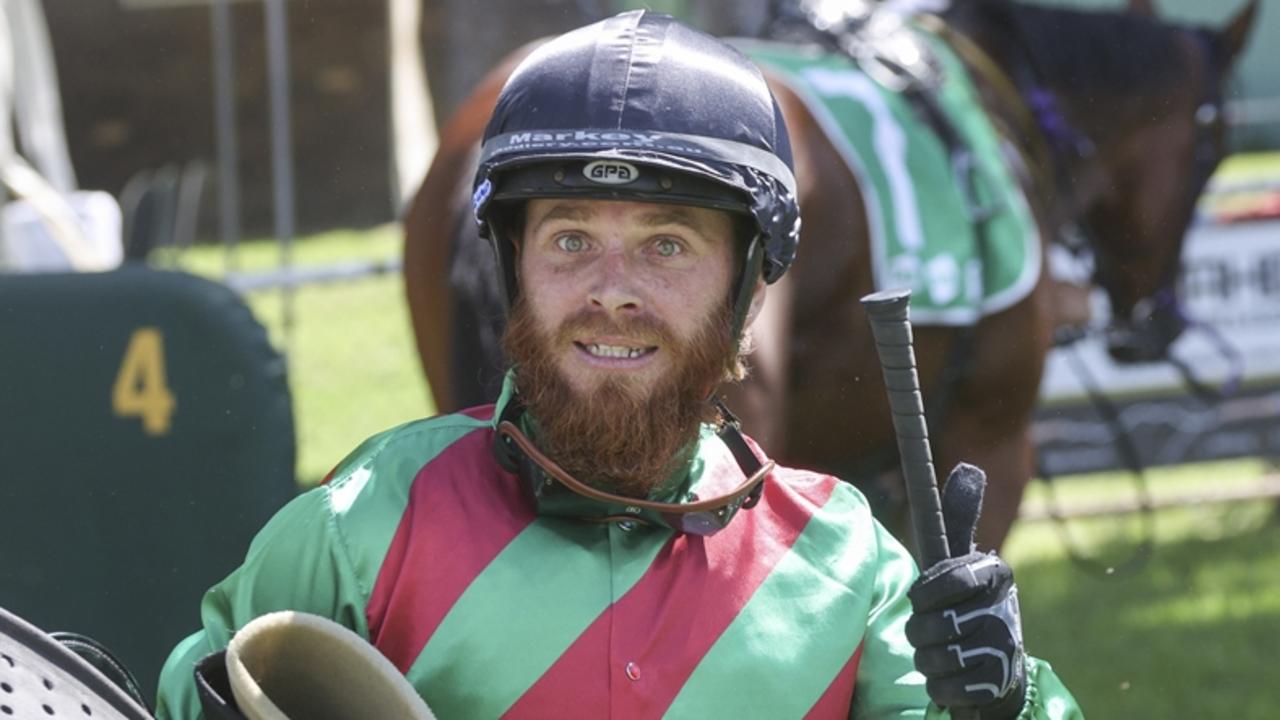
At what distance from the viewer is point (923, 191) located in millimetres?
4160

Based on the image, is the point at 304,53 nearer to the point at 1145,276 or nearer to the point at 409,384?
the point at 409,384

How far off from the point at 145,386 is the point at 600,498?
1065 millimetres

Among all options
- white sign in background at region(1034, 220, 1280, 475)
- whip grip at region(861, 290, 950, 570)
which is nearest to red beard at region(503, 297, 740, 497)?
whip grip at region(861, 290, 950, 570)

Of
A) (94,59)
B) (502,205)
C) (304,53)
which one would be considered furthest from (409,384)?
(502,205)

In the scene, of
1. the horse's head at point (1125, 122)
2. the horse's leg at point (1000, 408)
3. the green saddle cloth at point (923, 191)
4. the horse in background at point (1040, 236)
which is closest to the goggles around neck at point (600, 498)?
the horse in background at point (1040, 236)

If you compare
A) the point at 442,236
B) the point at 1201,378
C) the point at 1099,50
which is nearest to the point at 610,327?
the point at 442,236

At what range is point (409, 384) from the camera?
8.57 meters

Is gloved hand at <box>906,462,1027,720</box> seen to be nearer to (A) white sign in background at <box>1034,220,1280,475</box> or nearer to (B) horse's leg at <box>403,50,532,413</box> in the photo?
(B) horse's leg at <box>403,50,532,413</box>

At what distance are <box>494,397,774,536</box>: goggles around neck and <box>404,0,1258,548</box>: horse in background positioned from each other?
3.71ft

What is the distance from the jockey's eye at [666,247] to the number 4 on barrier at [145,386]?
104 centimetres

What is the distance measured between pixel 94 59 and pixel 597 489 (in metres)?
11.7

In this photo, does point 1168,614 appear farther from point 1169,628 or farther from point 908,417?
point 908,417

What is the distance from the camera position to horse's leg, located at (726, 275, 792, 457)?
366 centimetres

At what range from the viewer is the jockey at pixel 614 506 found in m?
1.97
